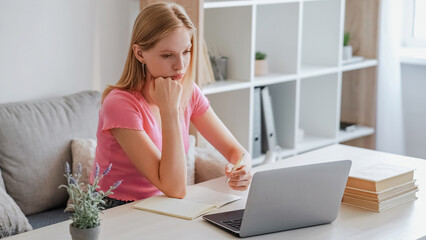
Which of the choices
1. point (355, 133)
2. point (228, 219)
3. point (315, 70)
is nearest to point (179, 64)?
point (228, 219)

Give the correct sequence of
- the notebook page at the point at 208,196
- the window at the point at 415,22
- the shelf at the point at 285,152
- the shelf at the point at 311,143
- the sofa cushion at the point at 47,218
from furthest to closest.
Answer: the window at the point at 415,22 < the shelf at the point at 311,143 < the shelf at the point at 285,152 < the sofa cushion at the point at 47,218 < the notebook page at the point at 208,196

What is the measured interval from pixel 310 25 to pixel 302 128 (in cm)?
61

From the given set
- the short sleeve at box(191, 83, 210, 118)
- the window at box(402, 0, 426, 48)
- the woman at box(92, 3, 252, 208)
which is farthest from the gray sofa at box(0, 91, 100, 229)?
the window at box(402, 0, 426, 48)

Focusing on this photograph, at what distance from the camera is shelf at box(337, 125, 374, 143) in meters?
3.84

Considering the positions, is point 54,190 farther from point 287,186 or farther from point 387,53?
point 387,53

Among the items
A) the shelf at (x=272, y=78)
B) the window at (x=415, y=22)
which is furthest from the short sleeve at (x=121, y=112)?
the window at (x=415, y=22)

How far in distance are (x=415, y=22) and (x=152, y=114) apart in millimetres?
2581

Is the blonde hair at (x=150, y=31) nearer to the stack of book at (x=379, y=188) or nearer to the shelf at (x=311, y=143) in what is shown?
the stack of book at (x=379, y=188)

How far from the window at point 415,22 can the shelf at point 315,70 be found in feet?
2.49

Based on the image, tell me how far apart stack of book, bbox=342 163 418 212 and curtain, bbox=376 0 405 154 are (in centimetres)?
204

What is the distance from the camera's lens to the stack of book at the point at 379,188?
1.87 metres

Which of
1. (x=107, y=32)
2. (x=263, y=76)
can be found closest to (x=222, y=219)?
(x=107, y=32)

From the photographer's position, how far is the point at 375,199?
1859 millimetres

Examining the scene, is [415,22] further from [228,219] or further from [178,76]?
[228,219]
